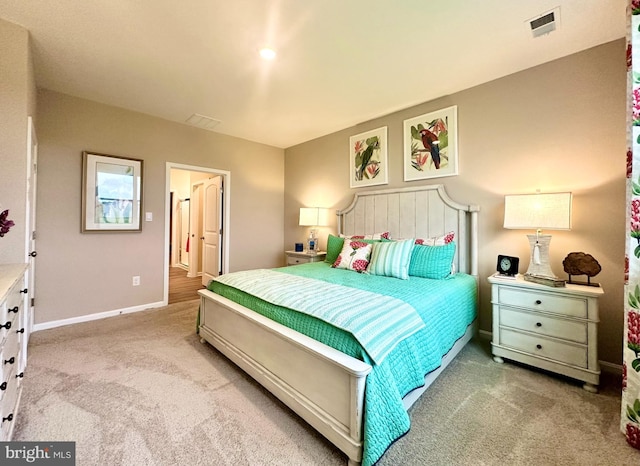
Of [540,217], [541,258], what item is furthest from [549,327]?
[540,217]

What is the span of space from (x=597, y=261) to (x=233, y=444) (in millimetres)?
2868

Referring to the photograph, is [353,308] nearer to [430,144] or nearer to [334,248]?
Result: [334,248]

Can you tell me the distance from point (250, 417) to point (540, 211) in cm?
253

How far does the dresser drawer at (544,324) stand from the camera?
6.28 ft

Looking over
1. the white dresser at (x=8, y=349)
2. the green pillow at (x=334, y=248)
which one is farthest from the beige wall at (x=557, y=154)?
the white dresser at (x=8, y=349)

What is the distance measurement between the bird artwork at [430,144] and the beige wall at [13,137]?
11.5ft

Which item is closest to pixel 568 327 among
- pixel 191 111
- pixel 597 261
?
pixel 597 261

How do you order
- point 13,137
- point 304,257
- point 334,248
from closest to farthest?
point 13,137 → point 334,248 → point 304,257

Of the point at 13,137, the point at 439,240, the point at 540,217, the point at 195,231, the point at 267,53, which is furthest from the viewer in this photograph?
the point at 195,231

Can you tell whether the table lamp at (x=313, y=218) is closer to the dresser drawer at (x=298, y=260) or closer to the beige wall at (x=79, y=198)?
the dresser drawer at (x=298, y=260)

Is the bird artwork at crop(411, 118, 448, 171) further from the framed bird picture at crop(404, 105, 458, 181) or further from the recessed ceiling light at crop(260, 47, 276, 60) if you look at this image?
the recessed ceiling light at crop(260, 47, 276, 60)

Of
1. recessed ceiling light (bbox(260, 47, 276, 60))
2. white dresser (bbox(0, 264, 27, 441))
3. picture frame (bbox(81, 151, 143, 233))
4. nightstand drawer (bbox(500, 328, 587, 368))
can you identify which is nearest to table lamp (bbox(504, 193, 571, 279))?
nightstand drawer (bbox(500, 328, 587, 368))

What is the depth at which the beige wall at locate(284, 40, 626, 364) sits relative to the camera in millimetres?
2105

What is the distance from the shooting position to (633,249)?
1.45 metres
